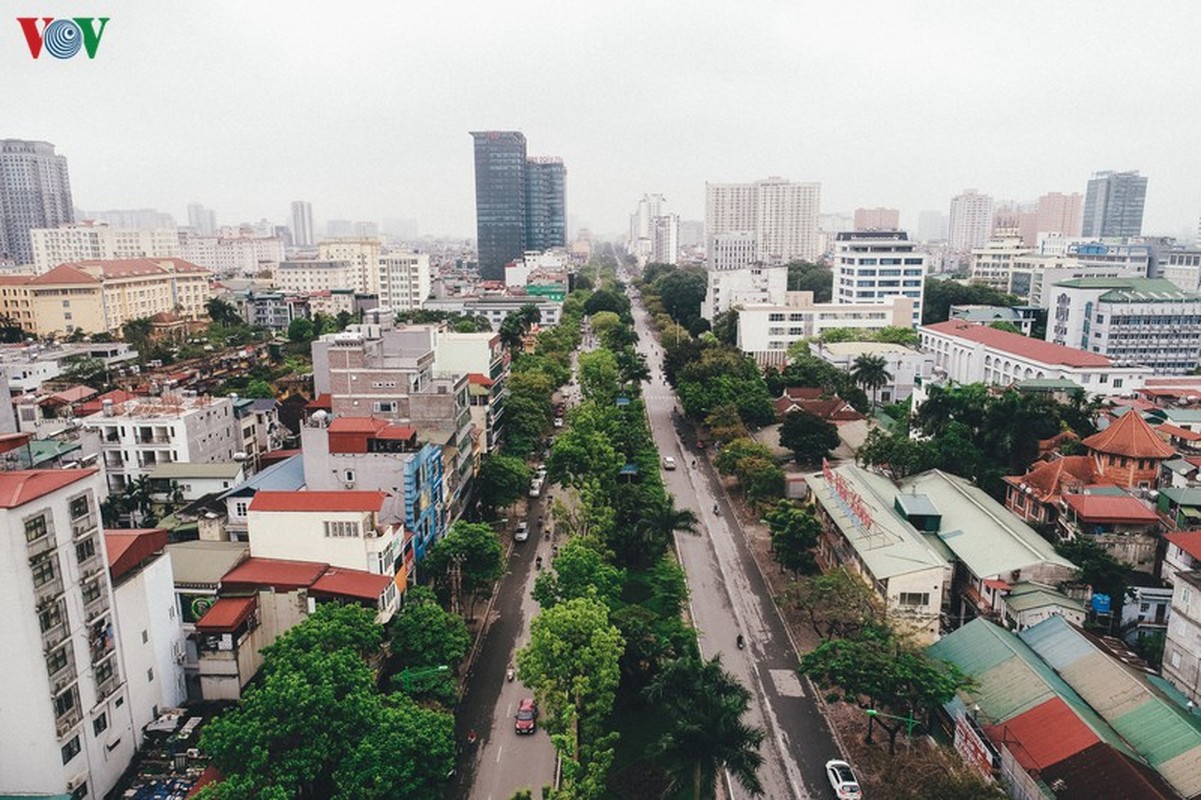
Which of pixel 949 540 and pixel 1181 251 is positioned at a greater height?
pixel 1181 251

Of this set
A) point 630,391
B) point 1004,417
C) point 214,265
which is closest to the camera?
point 1004,417

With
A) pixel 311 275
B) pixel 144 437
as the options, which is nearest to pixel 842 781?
pixel 144 437

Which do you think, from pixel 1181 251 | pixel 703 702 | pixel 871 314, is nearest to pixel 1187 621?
pixel 703 702

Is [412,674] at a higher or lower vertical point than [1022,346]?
lower

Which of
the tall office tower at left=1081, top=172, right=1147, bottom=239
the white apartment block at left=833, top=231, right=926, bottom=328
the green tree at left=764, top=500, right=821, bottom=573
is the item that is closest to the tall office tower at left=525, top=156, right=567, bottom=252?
the white apartment block at left=833, top=231, right=926, bottom=328

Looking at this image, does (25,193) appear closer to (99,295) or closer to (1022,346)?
(99,295)

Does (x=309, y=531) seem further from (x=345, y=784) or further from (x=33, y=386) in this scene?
(x=33, y=386)

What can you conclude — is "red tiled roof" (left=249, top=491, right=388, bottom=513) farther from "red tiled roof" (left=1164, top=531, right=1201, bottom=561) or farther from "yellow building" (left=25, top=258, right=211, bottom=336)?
"yellow building" (left=25, top=258, right=211, bottom=336)

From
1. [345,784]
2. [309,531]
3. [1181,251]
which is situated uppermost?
[1181,251]
